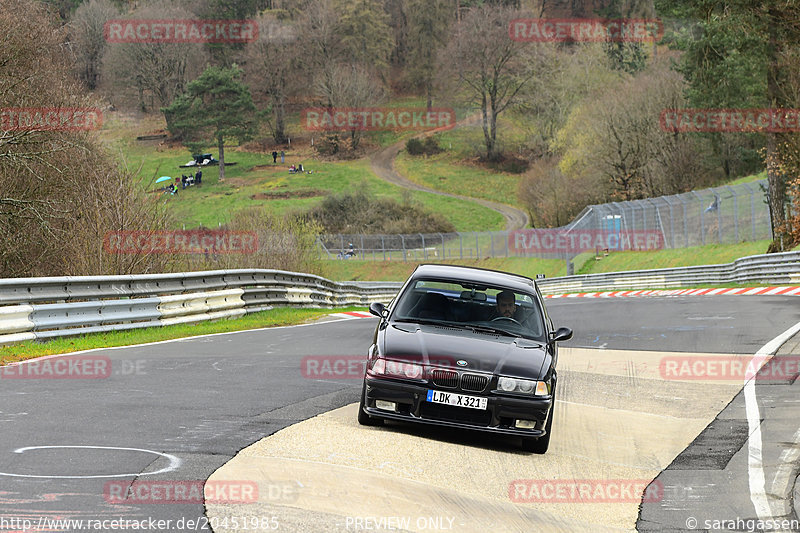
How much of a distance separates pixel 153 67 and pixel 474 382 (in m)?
125

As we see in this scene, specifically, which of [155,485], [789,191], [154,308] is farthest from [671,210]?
[155,485]

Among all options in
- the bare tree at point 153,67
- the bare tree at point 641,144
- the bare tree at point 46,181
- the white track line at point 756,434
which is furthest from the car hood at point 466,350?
the bare tree at point 153,67

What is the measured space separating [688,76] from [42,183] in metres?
34.1

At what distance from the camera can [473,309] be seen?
957 centimetres

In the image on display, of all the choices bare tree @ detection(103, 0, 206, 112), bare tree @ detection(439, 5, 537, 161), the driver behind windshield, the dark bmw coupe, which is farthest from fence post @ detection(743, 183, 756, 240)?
bare tree @ detection(103, 0, 206, 112)

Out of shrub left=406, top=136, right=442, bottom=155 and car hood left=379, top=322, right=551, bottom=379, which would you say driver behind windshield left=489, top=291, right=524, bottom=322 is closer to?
car hood left=379, top=322, right=551, bottom=379

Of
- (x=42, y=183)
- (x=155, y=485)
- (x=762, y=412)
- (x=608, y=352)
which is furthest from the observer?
(x=42, y=183)

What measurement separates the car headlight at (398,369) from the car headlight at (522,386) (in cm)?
69

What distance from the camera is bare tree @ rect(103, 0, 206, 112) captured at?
122m

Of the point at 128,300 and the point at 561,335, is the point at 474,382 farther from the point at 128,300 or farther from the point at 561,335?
the point at 128,300

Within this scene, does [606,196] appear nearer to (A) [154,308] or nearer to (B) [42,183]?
(B) [42,183]

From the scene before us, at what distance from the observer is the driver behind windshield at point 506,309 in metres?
9.54

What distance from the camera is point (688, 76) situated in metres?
48.8

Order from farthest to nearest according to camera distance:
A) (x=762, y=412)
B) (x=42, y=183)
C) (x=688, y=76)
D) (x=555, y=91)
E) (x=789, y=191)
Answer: (x=555, y=91)
(x=688, y=76)
(x=789, y=191)
(x=42, y=183)
(x=762, y=412)
